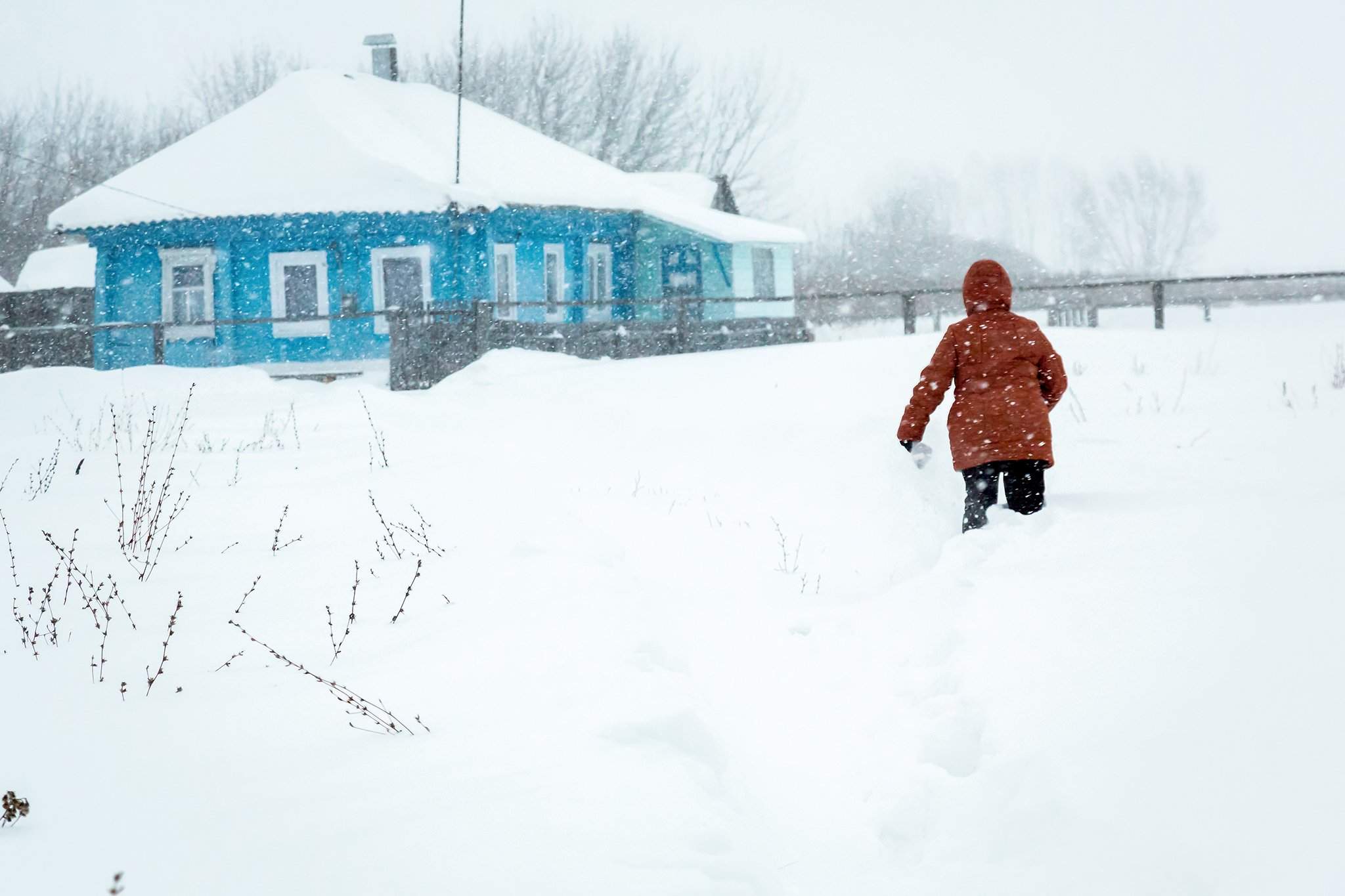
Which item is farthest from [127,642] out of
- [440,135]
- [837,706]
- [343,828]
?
[440,135]

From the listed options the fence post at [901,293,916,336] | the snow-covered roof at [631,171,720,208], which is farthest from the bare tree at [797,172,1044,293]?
the fence post at [901,293,916,336]

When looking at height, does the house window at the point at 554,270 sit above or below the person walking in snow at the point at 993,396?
above

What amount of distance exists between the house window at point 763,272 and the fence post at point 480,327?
1169 cm

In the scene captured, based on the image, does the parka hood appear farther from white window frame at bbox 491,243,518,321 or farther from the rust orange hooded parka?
white window frame at bbox 491,243,518,321

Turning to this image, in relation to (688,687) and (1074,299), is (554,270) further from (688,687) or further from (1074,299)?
(1074,299)

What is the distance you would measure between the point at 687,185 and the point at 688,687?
26144 millimetres

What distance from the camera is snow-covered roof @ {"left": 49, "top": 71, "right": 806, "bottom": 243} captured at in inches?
767

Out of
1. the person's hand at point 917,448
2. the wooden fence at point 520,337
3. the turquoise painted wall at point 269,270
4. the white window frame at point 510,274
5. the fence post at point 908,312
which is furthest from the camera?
the white window frame at point 510,274

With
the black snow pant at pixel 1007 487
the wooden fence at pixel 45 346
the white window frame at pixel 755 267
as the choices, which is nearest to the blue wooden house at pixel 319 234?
the wooden fence at pixel 45 346

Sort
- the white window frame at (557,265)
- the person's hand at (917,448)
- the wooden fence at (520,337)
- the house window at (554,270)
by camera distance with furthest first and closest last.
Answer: the house window at (554,270) → the white window frame at (557,265) → the wooden fence at (520,337) → the person's hand at (917,448)

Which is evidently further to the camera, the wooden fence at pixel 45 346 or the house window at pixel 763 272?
the house window at pixel 763 272

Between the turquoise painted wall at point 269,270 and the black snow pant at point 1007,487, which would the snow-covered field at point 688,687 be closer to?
the black snow pant at point 1007,487

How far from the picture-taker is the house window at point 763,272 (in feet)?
89.0

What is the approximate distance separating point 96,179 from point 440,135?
29.7 metres
